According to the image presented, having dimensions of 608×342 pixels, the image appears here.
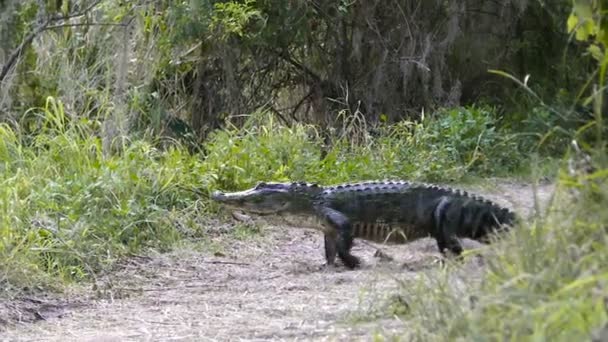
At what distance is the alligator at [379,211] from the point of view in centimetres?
656

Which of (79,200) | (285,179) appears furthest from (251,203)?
(285,179)

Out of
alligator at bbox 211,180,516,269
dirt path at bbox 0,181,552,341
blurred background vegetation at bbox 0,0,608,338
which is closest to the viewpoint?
dirt path at bbox 0,181,552,341

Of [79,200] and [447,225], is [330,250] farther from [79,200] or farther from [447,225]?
[79,200]

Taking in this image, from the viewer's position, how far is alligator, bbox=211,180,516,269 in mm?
6559

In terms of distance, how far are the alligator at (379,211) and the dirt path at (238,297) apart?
159 mm

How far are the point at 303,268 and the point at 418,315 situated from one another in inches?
125

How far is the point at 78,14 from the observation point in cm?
1112

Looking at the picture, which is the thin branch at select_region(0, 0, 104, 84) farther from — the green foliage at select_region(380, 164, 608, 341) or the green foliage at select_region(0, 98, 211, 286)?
the green foliage at select_region(380, 164, 608, 341)

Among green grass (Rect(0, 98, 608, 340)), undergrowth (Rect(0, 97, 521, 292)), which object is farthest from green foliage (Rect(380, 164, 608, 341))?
undergrowth (Rect(0, 97, 521, 292))

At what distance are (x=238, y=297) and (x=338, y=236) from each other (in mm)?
905

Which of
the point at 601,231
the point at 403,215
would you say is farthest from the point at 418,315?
the point at 403,215

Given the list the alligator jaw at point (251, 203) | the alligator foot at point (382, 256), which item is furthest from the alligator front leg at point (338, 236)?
the alligator jaw at point (251, 203)

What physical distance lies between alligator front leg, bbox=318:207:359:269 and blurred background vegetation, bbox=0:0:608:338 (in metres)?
1.61

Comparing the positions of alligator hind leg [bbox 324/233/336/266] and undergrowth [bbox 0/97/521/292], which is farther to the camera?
undergrowth [bbox 0/97/521/292]
